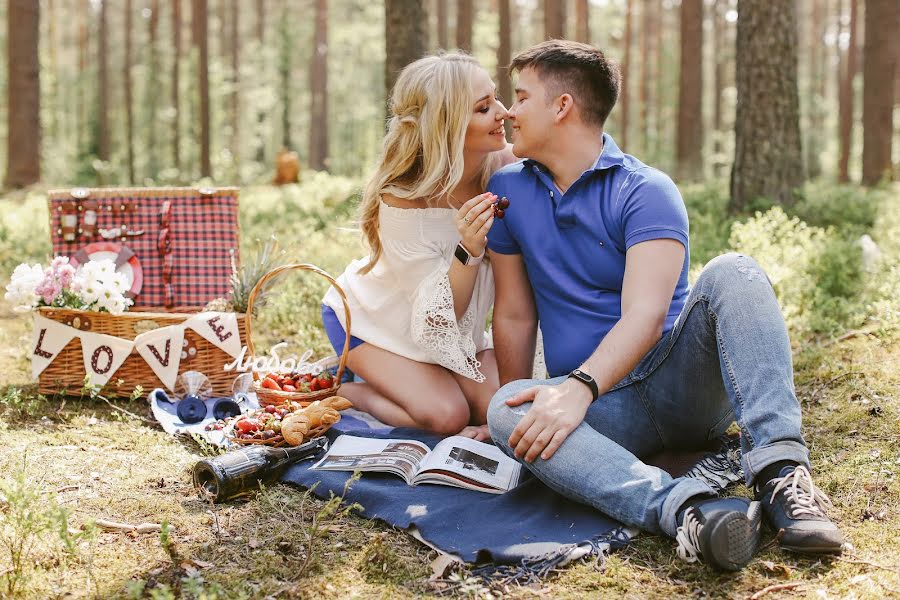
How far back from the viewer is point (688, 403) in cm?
280

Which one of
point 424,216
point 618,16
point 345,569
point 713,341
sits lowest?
point 345,569

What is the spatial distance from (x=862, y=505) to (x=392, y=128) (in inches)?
96.1

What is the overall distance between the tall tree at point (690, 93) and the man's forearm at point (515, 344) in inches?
449

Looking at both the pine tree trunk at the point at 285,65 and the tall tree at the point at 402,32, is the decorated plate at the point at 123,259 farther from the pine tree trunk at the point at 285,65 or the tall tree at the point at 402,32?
the pine tree trunk at the point at 285,65

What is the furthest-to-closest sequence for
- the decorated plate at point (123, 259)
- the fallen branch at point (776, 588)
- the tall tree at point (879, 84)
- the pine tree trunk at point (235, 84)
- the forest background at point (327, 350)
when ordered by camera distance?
1. the pine tree trunk at point (235, 84)
2. the tall tree at point (879, 84)
3. the decorated plate at point (123, 259)
4. the forest background at point (327, 350)
5. the fallen branch at point (776, 588)

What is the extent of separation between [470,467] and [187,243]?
8.16ft

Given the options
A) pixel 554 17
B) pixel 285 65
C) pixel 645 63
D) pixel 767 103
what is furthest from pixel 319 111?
pixel 767 103

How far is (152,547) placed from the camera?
2473mm

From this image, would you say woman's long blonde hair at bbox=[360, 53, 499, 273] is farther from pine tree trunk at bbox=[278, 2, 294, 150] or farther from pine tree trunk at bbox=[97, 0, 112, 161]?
A: pine tree trunk at bbox=[278, 2, 294, 150]

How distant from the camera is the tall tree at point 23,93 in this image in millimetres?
11055

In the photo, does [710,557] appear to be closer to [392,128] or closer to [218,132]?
[392,128]

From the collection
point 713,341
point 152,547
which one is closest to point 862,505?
point 713,341

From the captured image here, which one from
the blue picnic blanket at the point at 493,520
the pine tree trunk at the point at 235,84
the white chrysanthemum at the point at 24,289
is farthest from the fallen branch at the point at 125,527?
the pine tree trunk at the point at 235,84

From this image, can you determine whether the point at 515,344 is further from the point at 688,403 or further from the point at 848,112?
the point at 848,112
